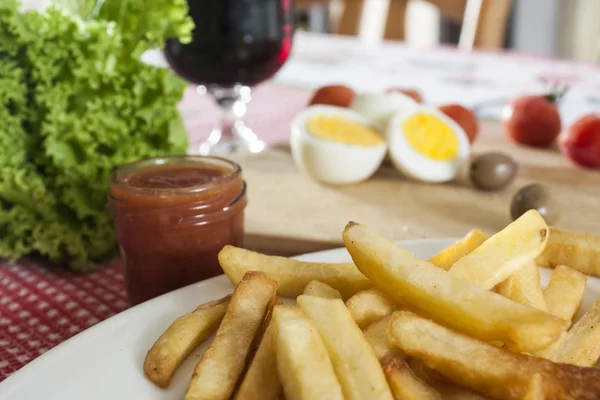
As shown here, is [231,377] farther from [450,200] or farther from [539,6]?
[539,6]

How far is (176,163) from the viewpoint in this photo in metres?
1.59

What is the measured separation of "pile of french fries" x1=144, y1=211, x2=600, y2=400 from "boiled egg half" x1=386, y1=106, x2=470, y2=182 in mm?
1042

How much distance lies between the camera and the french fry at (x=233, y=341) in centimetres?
98

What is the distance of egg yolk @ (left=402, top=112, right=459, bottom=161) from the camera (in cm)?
230

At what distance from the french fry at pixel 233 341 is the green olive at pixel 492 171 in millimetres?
1276

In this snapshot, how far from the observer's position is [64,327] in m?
1.43

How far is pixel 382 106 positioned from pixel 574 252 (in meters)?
1.19

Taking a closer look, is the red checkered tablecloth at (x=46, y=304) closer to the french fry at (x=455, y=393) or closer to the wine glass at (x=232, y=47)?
the french fry at (x=455, y=393)

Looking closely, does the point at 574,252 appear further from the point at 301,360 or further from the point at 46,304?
the point at 46,304

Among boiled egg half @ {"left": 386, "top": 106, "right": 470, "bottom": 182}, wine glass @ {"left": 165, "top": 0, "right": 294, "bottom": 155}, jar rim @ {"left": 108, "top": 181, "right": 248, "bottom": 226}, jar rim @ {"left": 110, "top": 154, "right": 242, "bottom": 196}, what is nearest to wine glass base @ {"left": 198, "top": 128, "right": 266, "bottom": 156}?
wine glass @ {"left": 165, "top": 0, "right": 294, "bottom": 155}

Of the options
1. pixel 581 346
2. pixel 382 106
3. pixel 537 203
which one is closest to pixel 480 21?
pixel 382 106

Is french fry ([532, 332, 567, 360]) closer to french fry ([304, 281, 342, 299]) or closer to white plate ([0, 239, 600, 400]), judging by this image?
french fry ([304, 281, 342, 299])

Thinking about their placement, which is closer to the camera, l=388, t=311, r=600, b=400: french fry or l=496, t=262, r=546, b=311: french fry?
l=388, t=311, r=600, b=400: french fry

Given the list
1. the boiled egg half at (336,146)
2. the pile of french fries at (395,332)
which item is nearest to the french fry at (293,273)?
the pile of french fries at (395,332)
